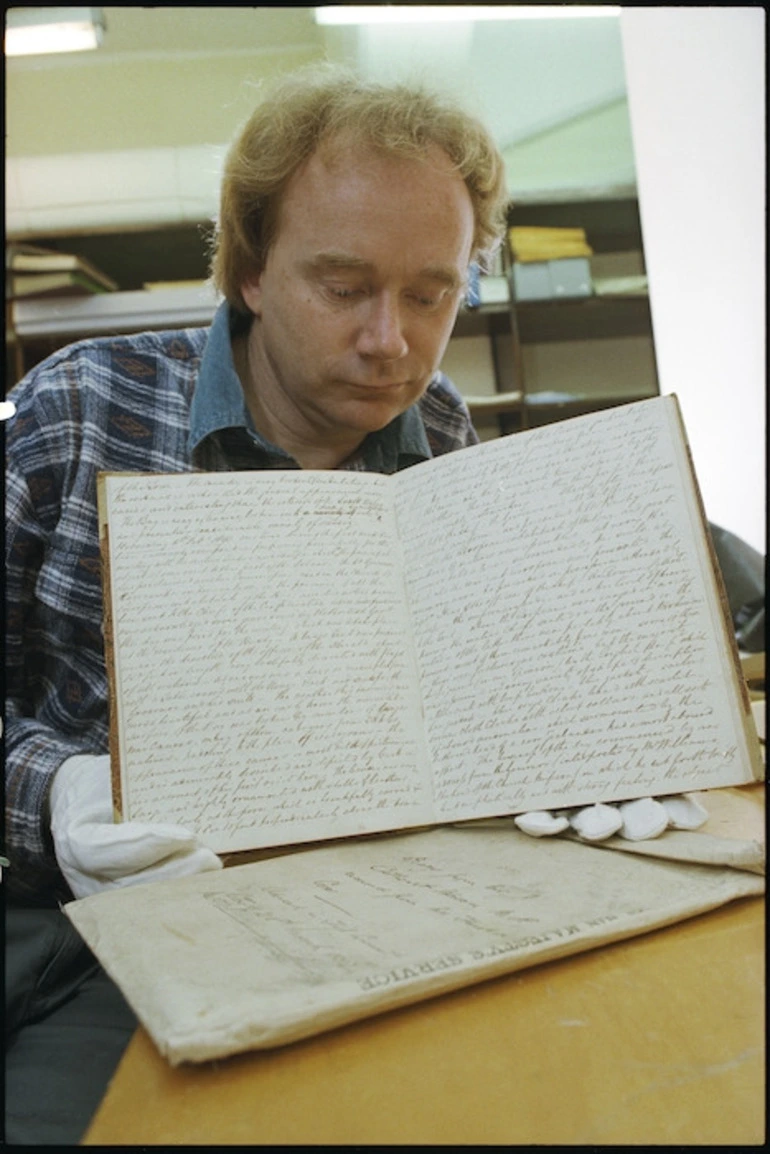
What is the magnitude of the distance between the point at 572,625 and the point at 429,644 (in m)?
0.12

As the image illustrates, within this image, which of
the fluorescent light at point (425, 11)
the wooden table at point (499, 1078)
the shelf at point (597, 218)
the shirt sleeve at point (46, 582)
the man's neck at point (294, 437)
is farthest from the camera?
the shelf at point (597, 218)

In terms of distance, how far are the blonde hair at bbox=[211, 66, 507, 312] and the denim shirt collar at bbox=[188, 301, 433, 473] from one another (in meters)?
0.11

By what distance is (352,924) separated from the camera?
1.34ft

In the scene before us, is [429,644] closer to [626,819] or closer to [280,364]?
[626,819]

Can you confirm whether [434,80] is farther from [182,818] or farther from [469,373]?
[469,373]

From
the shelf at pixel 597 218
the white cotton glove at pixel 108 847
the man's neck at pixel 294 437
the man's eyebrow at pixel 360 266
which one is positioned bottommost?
the white cotton glove at pixel 108 847

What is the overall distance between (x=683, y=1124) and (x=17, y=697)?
751 millimetres

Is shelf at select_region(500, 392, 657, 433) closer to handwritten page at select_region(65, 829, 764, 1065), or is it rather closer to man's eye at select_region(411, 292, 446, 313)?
man's eye at select_region(411, 292, 446, 313)

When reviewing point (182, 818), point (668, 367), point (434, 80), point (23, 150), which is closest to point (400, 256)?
point (434, 80)

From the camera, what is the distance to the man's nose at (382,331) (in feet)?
2.82

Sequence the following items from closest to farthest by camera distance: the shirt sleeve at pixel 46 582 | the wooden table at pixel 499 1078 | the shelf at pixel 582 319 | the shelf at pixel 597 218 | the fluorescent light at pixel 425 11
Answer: the wooden table at pixel 499 1078, the fluorescent light at pixel 425 11, the shirt sleeve at pixel 46 582, the shelf at pixel 582 319, the shelf at pixel 597 218

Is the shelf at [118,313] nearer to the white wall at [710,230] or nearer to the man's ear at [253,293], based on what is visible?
the white wall at [710,230]

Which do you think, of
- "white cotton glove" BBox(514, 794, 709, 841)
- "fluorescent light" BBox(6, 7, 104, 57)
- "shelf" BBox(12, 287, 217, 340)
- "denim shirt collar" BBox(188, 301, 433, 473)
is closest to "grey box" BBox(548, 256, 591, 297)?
"shelf" BBox(12, 287, 217, 340)

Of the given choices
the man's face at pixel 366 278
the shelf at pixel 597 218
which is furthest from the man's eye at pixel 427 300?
the shelf at pixel 597 218
